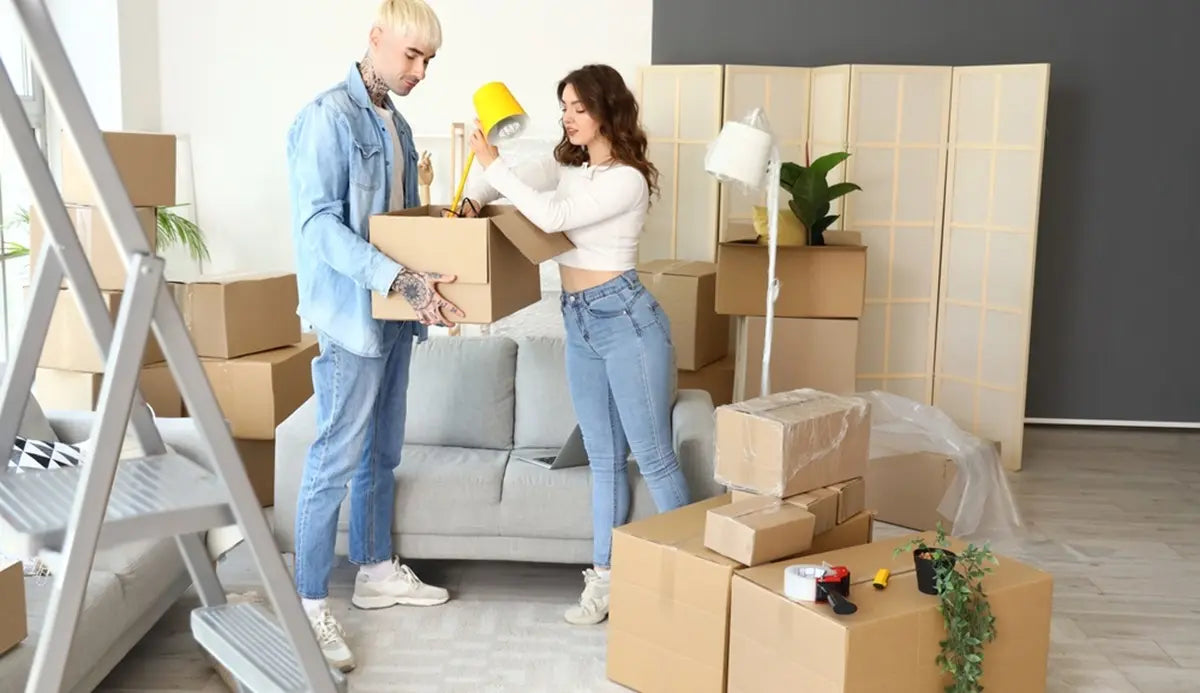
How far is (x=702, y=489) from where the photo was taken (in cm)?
328

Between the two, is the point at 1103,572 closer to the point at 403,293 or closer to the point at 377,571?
the point at 377,571

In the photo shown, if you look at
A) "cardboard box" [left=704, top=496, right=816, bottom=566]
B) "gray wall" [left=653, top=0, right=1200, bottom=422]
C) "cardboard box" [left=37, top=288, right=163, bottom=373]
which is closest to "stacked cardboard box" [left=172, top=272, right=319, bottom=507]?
"cardboard box" [left=37, top=288, right=163, bottom=373]

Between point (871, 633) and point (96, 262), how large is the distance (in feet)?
9.99

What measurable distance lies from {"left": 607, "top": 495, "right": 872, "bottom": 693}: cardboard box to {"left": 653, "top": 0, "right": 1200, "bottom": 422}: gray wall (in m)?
3.16

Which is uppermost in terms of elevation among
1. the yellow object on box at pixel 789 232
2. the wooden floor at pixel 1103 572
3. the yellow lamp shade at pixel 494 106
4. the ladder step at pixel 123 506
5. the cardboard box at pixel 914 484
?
the yellow lamp shade at pixel 494 106

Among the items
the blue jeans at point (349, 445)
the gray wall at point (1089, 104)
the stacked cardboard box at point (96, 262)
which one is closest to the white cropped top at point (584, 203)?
the blue jeans at point (349, 445)

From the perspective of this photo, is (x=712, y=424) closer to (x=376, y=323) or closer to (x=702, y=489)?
(x=702, y=489)

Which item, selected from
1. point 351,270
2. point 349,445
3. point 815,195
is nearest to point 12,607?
point 349,445

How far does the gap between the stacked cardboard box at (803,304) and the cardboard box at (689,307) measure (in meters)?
0.41

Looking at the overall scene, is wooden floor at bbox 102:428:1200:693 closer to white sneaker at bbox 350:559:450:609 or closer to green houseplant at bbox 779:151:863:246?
white sneaker at bbox 350:559:450:609

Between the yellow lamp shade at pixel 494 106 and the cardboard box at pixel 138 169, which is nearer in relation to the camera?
the yellow lamp shade at pixel 494 106

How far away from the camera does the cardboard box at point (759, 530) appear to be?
257cm

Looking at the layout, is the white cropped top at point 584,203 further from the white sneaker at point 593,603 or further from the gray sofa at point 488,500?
the white sneaker at point 593,603

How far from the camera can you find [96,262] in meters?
4.14
